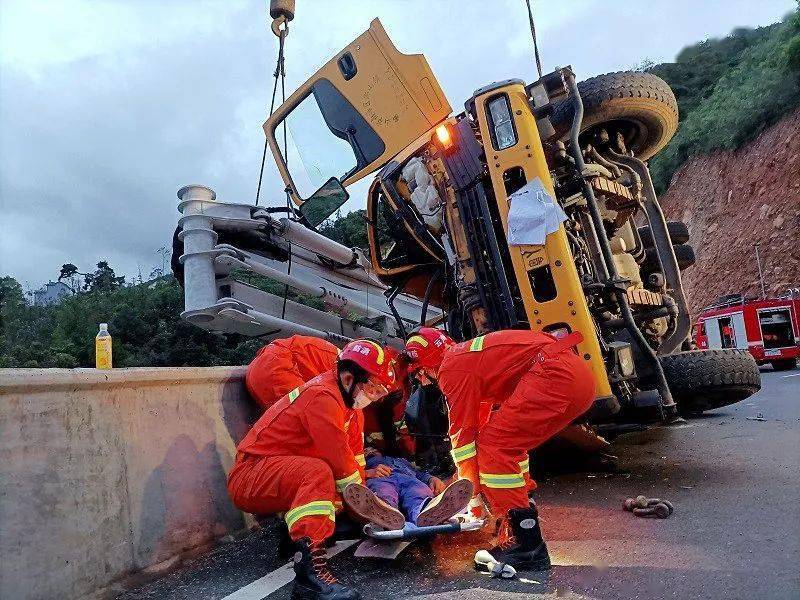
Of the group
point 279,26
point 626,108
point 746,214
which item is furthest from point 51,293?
point 746,214

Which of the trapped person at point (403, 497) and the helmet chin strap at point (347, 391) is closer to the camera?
the trapped person at point (403, 497)

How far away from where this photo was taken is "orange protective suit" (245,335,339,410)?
369 cm

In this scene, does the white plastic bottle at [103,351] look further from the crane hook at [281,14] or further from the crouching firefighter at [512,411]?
the crane hook at [281,14]

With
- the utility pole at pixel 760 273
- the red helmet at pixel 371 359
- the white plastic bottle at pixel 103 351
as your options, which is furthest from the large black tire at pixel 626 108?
the utility pole at pixel 760 273

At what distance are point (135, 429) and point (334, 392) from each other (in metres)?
0.90

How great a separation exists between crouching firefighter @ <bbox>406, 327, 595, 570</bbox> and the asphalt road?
0.61 ft

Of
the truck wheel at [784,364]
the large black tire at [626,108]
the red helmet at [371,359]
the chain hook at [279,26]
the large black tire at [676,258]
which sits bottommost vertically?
the truck wheel at [784,364]

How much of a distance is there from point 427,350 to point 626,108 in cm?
244

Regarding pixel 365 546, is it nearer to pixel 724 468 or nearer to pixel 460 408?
pixel 460 408

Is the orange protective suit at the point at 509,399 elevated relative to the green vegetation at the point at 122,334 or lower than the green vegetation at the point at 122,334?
lower

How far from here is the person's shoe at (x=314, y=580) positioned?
235 cm

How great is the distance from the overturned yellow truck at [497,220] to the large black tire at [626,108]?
0.01 metres

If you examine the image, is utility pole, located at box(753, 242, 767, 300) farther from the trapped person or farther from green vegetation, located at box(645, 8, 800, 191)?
the trapped person

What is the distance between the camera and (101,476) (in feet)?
8.55
